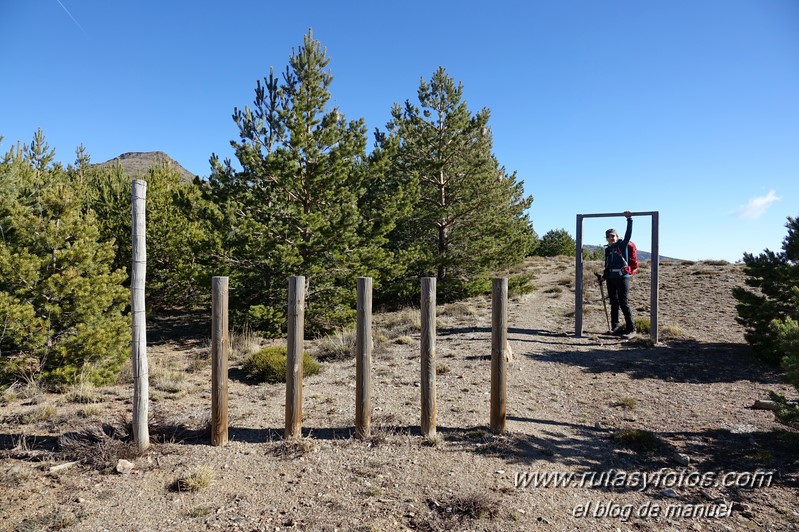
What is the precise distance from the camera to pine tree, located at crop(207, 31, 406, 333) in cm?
1141

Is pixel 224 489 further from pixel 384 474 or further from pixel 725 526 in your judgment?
pixel 725 526

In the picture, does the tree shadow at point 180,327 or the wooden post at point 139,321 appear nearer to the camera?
the wooden post at point 139,321

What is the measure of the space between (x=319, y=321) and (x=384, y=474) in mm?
8971

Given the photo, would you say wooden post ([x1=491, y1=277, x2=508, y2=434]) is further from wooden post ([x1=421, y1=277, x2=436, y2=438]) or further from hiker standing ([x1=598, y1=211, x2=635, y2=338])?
hiker standing ([x1=598, y1=211, x2=635, y2=338])

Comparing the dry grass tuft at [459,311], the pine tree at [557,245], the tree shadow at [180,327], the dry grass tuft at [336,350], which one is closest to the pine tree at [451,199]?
the dry grass tuft at [459,311]

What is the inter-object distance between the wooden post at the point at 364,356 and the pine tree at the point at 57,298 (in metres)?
5.61

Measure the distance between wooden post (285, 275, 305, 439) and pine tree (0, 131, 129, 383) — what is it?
4977 millimetres

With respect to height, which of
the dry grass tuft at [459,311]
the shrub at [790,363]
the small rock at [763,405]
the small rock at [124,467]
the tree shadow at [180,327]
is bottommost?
the tree shadow at [180,327]

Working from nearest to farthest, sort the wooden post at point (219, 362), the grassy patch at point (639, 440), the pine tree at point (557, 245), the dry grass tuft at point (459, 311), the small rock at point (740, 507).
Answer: the small rock at point (740, 507) → the wooden post at point (219, 362) → the grassy patch at point (639, 440) → the dry grass tuft at point (459, 311) → the pine tree at point (557, 245)

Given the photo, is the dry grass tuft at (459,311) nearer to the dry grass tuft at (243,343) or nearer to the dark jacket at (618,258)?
the dark jacket at (618,258)

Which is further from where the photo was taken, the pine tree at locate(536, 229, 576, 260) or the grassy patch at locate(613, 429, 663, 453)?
the pine tree at locate(536, 229, 576, 260)

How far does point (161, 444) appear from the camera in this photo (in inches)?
184

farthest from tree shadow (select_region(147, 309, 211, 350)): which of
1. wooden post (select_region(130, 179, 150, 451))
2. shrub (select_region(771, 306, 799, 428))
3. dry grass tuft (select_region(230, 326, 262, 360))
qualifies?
shrub (select_region(771, 306, 799, 428))

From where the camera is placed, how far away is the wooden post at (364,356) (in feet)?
15.9
